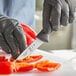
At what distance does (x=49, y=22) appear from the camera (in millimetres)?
685

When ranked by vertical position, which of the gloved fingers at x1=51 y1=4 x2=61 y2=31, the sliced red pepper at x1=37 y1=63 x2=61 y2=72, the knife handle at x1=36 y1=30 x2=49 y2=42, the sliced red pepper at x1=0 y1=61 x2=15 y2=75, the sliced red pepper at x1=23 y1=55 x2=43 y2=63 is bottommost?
the sliced red pepper at x1=23 y1=55 x2=43 y2=63

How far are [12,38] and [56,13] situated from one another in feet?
0.77

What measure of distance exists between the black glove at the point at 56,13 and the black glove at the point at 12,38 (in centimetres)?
14

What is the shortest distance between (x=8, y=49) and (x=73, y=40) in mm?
2217

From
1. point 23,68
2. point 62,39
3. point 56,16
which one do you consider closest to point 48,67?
point 23,68

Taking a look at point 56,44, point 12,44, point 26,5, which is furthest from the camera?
point 56,44

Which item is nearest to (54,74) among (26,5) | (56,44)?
(26,5)

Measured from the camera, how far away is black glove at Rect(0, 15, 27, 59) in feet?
2.60

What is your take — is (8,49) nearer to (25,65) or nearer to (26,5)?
(25,65)

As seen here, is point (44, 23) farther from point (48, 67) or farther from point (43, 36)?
point (48, 67)

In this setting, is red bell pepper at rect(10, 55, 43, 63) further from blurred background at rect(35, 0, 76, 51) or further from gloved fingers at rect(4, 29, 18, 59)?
blurred background at rect(35, 0, 76, 51)

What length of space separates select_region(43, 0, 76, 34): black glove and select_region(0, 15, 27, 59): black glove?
0.14m

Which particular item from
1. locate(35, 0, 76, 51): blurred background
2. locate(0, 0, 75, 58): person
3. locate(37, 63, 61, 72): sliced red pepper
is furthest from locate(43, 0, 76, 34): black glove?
locate(35, 0, 76, 51): blurred background

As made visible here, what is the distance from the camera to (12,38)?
79 cm
